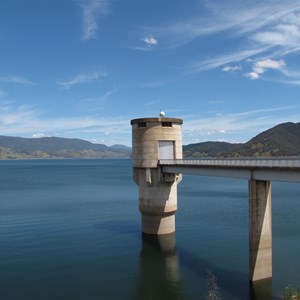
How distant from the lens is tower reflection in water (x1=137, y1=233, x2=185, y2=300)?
27.2 meters

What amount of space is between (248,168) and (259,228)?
4.63 metres

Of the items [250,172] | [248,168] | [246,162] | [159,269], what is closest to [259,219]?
[250,172]

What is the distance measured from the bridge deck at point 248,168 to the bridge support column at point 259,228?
1.14 metres

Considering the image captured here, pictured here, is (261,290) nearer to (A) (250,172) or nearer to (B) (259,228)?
(B) (259,228)

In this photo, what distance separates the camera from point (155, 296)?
26703 mm

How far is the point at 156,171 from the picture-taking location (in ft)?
142

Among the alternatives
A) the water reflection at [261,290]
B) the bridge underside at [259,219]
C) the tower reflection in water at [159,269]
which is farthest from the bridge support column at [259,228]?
the tower reflection in water at [159,269]

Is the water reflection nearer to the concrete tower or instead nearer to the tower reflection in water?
the tower reflection in water

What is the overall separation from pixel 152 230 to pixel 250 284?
17501mm

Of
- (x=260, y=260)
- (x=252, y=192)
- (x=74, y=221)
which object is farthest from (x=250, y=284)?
(x=74, y=221)

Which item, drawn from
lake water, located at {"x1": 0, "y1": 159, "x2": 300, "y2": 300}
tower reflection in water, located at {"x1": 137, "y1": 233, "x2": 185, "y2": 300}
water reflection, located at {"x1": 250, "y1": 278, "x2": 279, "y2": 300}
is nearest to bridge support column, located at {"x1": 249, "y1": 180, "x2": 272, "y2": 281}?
water reflection, located at {"x1": 250, "y1": 278, "x2": 279, "y2": 300}

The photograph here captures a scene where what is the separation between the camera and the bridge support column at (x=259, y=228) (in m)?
27.6

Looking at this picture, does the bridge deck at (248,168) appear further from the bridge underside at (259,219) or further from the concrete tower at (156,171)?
the concrete tower at (156,171)

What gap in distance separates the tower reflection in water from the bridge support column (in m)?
6.12
